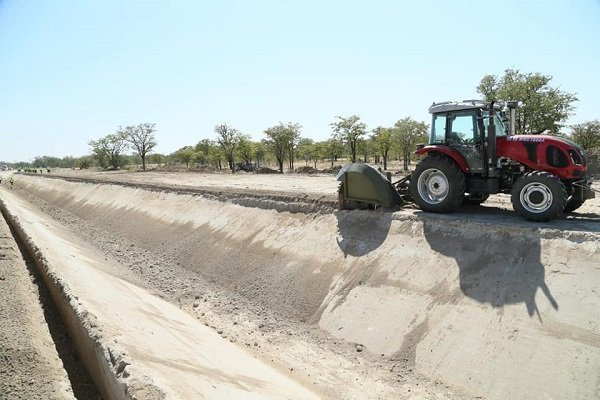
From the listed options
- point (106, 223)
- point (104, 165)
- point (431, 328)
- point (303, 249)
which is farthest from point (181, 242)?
point (104, 165)

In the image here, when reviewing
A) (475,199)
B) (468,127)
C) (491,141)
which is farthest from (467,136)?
(475,199)

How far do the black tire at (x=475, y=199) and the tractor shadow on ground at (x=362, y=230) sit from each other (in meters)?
2.60

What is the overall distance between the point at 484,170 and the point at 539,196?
1.41 meters

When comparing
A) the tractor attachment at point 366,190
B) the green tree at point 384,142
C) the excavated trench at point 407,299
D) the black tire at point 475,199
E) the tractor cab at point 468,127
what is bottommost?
the excavated trench at point 407,299

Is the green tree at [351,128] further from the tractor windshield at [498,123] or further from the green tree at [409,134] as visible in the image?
the tractor windshield at [498,123]

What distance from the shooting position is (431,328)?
688 cm

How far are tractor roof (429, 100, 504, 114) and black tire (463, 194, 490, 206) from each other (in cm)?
254

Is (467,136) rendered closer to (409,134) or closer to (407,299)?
(407,299)

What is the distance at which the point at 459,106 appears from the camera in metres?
9.55

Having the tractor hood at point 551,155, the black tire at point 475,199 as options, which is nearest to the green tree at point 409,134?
the black tire at point 475,199

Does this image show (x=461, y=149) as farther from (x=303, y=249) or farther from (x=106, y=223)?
(x=106, y=223)

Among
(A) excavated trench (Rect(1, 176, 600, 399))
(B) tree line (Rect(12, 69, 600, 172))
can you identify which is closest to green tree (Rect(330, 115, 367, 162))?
(B) tree line (Rect(12, 69, 600, 172))

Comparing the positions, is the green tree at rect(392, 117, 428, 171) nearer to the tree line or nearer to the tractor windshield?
the tree line

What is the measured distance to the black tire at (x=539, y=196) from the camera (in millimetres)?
8062
